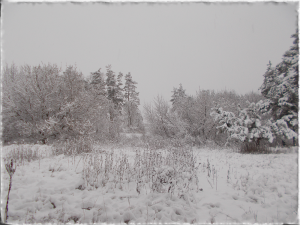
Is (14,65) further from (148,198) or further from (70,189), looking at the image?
(148,198)

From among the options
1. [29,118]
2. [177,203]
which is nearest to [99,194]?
[177,203]

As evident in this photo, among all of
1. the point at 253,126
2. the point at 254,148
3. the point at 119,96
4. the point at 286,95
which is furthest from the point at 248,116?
the point at 119,96

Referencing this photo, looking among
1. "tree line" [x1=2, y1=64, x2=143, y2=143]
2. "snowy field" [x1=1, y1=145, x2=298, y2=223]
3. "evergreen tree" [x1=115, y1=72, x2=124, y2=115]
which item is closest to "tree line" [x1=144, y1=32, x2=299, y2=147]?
"snowy field" [x1=1, y1=145, x2=298, y2=223]

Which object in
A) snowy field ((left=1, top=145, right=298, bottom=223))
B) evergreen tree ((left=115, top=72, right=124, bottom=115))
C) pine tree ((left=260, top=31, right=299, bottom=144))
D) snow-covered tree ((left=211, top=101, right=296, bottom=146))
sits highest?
evergreen tree ((left=115, top=72, right=124, bottom=115))

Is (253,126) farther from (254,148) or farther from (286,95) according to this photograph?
(286,95)

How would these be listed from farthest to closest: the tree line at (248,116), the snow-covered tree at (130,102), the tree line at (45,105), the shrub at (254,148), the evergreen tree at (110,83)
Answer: the snow-covered tree at (130,102)
the evergreen tree at (110,83)
the tree line at (45,105)
the shrub at (254,148)
the tree line at (248,116)

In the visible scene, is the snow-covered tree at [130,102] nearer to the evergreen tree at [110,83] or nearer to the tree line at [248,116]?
the evergreen tree at [110,83]

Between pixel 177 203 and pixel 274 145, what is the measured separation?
8.99 m

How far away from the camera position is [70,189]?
2.99m

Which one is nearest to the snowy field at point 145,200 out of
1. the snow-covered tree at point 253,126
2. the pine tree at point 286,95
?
the pine tree at point 286,95

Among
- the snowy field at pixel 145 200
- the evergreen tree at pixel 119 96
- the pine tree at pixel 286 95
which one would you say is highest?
the evergreen tree at pixel 119 96

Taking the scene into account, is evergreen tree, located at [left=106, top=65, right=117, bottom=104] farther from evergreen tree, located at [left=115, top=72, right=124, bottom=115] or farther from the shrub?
the shrub

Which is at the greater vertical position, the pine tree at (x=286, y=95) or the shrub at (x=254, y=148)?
the pine tree at (x=286, y=95)

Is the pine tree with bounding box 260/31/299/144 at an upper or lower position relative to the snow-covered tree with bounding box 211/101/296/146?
upper
